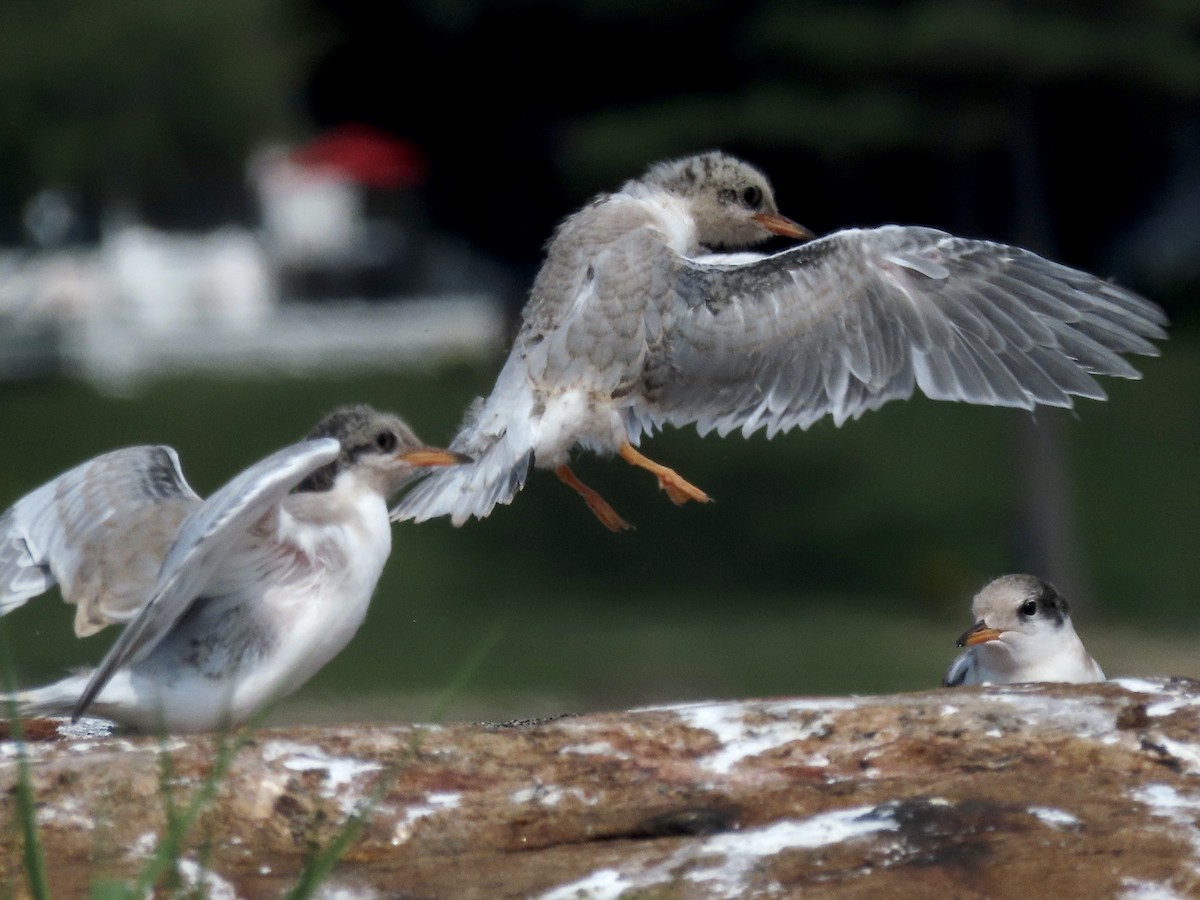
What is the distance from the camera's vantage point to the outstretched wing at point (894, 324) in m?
6.40

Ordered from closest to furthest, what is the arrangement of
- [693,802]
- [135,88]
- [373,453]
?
[693,802], [373,453], [135,88]

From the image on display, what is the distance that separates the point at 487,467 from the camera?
20.6ft

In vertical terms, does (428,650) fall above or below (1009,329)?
below

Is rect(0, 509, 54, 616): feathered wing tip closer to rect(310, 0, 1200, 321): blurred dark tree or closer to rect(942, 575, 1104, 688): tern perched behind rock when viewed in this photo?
rect(942, 575, 1104, 688): tern perched behind rock

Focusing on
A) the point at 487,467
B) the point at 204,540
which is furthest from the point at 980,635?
the point at 204,540

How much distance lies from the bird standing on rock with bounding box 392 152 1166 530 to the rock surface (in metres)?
1.74

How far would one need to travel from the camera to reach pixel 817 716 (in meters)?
4.66

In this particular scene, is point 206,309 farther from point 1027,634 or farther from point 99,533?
point 99,533

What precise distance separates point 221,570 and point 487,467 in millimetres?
1551

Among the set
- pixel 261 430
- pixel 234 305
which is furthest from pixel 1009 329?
pixel 234 305

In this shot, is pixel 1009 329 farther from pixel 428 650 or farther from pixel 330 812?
pixel 428 650

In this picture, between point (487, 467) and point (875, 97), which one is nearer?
point (487, 467)

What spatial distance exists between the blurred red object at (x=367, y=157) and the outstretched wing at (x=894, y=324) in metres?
32.4

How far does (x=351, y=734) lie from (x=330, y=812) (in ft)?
1.26
